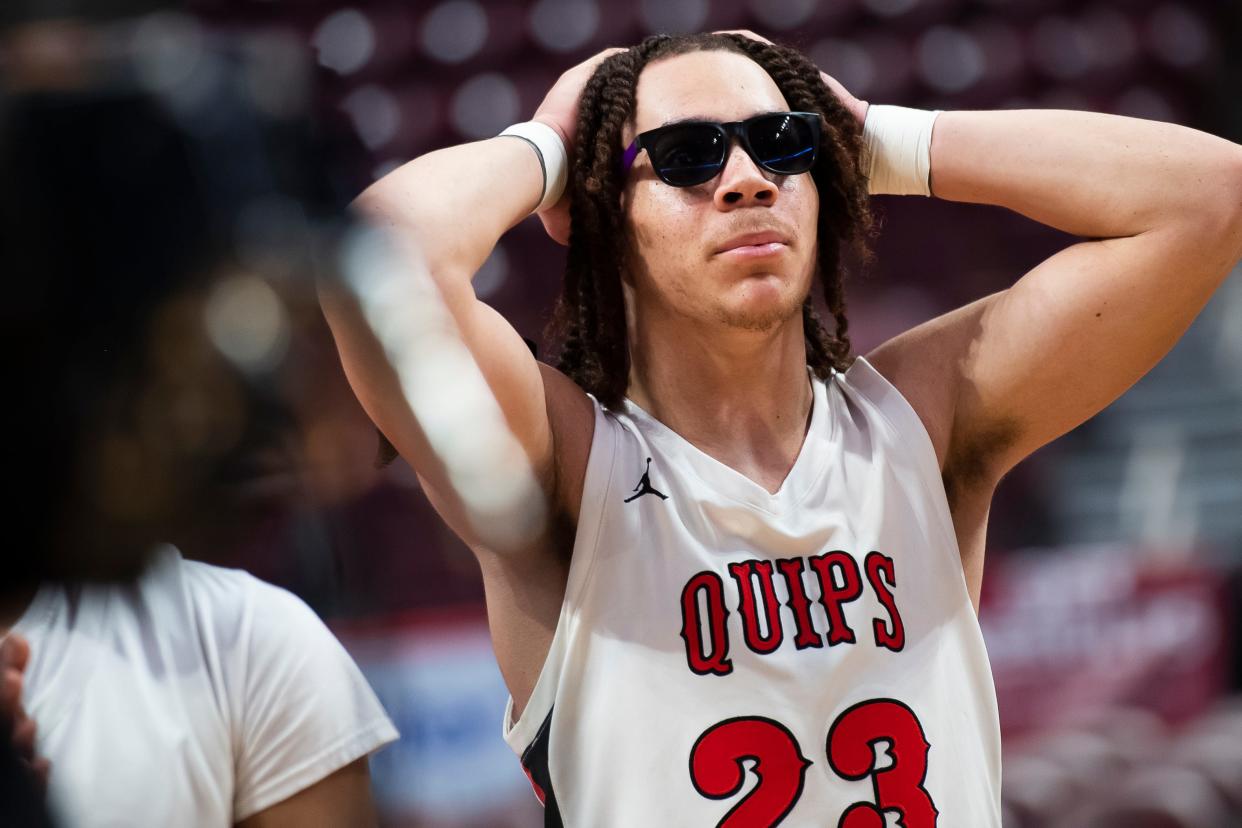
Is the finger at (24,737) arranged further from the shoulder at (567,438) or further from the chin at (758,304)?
the chin at (758,304)

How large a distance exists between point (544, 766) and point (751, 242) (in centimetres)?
82

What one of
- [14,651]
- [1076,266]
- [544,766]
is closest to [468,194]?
[544,766]

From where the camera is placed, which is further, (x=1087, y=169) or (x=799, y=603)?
(x=1087, y=169)

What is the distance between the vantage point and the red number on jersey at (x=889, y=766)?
179cm

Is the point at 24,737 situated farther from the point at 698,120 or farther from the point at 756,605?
the point at 698,120

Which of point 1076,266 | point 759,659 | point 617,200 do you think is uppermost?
point 617,200

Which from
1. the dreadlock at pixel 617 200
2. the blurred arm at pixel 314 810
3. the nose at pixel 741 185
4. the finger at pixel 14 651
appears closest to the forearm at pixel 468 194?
the dreadlock at pixel 617 200

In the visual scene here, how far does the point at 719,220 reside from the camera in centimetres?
192

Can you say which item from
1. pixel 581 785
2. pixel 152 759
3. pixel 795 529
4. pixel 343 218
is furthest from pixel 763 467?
pixel 343 218

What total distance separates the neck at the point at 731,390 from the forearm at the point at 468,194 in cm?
33

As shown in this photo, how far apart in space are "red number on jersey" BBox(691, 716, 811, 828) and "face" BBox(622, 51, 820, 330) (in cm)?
59

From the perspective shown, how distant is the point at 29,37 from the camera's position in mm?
500

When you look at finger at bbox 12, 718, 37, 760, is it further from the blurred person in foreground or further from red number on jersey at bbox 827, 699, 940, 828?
red number on jersey at bbox 827, 699, 940, 828

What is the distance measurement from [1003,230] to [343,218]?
5.88 meters
